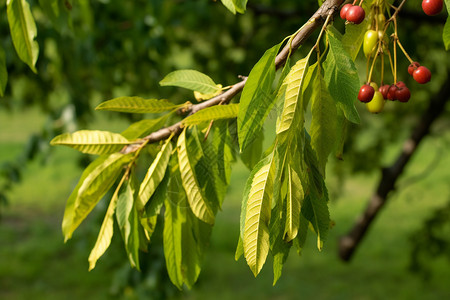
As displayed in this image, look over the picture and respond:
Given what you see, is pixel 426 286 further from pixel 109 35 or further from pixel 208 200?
pixel 208 200

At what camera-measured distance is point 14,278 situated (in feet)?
15.8

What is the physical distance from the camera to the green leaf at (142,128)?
0.92 meters

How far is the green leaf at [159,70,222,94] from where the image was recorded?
92 centimetres

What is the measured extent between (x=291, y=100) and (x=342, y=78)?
8cm

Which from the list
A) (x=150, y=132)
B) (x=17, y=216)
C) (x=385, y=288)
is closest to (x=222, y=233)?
(x=385, y=288)

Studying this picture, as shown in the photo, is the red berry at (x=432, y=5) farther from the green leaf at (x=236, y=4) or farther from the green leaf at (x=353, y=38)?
the green leaf at (x=236, y=4)

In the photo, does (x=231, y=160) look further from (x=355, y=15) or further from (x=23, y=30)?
(x=23, y=30)

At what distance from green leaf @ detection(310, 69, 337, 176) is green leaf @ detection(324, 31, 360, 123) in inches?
0.6

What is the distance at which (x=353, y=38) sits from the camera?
30.3 inches

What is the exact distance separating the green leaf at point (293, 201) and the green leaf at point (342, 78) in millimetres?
104

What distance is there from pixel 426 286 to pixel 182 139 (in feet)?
13.5

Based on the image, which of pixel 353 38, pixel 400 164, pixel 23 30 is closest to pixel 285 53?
pixel 353 38

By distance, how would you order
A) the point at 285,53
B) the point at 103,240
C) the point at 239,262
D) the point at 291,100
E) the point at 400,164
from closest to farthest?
1. the point at 291,100
2. the point at 285,53
3. the point at 103,240
4. the point at 400,164
5. the point at 239,262

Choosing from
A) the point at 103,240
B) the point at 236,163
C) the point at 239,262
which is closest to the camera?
the point at 103,240
